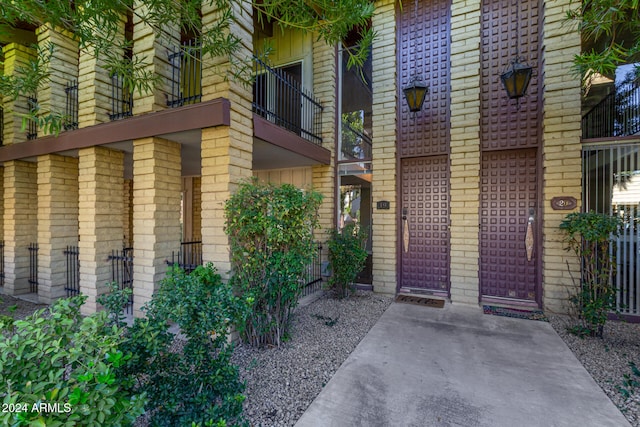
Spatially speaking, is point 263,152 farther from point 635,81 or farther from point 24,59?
point 635,81

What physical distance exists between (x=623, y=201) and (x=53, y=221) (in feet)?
30.6

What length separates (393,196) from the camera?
5.54 metres

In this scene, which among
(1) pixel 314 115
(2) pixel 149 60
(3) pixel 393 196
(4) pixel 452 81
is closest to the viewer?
(2) pixel 149 60

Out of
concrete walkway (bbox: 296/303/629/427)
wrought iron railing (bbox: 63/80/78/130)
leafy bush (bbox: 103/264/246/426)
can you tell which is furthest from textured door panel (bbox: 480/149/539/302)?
wrought iron railing (bbox: 63/80/78/130)

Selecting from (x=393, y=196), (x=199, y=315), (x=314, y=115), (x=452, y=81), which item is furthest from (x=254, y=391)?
(x=452, y=81)

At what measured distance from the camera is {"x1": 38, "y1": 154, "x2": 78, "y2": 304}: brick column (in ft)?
15.9

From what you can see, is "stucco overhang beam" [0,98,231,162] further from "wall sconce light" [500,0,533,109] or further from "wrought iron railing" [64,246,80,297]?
"wall sconce light" [500,0,533,109]

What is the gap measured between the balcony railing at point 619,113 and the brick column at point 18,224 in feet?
36.8

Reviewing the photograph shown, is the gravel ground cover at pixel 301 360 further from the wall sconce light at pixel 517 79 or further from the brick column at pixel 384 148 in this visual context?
the wall sconce light at pixel 517 79

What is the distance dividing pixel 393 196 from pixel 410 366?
329 cm

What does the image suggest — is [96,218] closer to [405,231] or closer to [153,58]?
[153,58]

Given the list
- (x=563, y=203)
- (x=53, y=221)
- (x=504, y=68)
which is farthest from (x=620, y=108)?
(x=53, y=221)

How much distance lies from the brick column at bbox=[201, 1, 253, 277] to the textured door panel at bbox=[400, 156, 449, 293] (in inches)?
136

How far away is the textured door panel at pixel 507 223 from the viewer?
4828 millimetres
